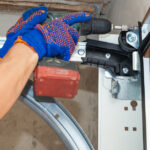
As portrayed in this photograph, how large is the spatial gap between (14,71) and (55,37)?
167 mm

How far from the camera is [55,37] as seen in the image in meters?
0.63

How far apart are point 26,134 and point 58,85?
4.74 ft

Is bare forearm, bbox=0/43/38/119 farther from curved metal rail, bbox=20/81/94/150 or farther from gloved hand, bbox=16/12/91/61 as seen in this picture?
curved metal rail, bbox=20/81/94/150

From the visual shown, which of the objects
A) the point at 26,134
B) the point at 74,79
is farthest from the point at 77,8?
the point at 74,79

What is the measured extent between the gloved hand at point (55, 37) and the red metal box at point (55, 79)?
0.14 feet

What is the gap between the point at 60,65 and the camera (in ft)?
2.02

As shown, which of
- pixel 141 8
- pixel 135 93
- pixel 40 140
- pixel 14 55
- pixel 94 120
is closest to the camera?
pixel 14 55

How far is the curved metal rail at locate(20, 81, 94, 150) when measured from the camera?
81cm

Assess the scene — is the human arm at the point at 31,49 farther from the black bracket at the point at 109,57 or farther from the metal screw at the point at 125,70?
the metal screw at the point at 125,70

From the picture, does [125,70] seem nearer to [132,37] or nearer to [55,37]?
[132,37]

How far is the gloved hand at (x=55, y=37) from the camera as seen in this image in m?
0.60

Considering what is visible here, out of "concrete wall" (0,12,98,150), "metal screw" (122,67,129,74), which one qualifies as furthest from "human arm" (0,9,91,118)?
"concrete wall" (0,12,98,150)

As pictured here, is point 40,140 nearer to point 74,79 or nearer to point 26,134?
point 26,134

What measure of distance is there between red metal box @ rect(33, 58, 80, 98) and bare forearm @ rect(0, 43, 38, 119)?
0.03 metres
